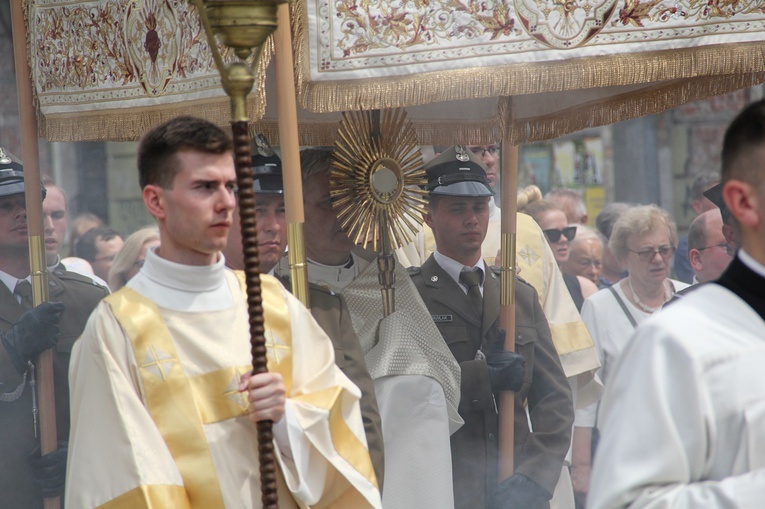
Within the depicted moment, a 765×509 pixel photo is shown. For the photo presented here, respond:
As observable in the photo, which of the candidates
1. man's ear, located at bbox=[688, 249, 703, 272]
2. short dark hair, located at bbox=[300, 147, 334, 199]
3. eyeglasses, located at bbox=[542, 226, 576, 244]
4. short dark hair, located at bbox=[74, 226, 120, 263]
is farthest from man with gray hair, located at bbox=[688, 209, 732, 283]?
short dark hair, located at bbox=[74, 226, 120, 263]

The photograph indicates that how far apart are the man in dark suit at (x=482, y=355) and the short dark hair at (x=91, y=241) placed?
7.98 feet

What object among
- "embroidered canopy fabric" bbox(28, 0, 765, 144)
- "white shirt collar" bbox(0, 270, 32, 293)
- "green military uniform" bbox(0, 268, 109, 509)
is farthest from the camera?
"white shirt collar" bbox(0, 270, 32, 293)

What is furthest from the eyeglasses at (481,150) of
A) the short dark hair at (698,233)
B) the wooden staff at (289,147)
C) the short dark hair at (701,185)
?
the wooden staff at (289,147)

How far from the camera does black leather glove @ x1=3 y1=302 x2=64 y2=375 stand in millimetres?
4430

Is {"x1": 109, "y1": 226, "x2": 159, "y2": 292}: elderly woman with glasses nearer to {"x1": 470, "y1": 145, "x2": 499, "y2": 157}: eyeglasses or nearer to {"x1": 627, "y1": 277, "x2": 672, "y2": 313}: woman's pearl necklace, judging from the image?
{"x1": 470, "y1": 145, "x2": 499, "y2": 157}: eyeglasses

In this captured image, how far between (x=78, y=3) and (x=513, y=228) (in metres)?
1.98

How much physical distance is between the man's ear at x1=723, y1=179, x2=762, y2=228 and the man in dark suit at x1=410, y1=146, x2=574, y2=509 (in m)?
2.57

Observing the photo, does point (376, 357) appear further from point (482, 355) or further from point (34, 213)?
point (34, 213)

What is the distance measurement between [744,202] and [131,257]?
13.5ft

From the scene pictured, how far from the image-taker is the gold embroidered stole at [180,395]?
9.84 ft

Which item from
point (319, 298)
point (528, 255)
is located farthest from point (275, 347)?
point (528, 255)

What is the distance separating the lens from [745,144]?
87.6 inches

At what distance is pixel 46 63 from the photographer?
4328 millimetres

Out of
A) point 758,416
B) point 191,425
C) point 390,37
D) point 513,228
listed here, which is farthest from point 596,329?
point 758,416
